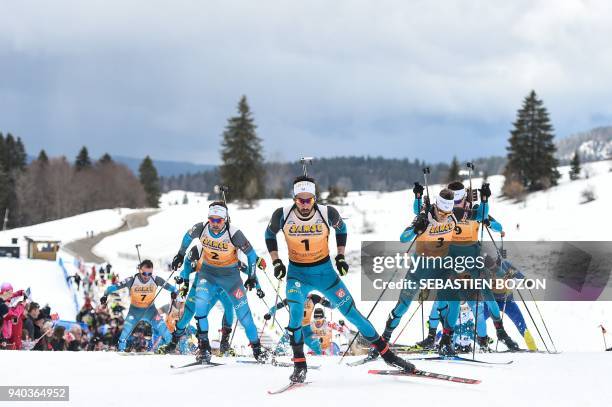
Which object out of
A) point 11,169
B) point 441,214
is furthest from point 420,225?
point 11,169

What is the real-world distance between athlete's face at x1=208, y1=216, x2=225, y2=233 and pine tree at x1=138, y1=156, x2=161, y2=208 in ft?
309

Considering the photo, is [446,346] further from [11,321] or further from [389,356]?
[11,321]

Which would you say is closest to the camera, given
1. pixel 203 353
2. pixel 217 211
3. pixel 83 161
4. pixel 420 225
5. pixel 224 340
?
pixel 420 225

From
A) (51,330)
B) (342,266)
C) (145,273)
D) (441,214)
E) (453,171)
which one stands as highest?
(453,171)

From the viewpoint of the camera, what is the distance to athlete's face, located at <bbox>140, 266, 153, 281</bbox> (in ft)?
39.5

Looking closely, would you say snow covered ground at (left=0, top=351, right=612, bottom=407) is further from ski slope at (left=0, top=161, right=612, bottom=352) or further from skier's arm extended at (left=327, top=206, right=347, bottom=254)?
ski slope at (left=0, top=161, right=612, bottom=352)

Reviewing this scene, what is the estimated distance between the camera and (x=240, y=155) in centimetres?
6188

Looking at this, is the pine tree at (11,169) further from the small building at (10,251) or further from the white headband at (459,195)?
the white headband at (459,195)

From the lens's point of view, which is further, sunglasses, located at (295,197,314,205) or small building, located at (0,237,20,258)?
small building, located at (0,237,20,258)

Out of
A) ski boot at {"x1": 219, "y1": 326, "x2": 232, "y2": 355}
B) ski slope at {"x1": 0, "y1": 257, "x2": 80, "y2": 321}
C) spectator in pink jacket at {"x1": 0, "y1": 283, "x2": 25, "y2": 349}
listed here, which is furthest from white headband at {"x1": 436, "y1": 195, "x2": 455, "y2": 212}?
ski slope at {"x1": 0, "y1": 257, "x2": 80, "y2": 321}

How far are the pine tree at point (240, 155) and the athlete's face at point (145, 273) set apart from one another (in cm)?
4878

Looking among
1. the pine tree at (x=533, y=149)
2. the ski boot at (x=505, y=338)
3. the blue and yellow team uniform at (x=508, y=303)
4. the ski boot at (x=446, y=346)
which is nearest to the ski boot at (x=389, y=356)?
the ski boot at (x=446, y=346)

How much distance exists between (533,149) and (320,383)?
155 ft

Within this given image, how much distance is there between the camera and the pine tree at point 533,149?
48500 mm
